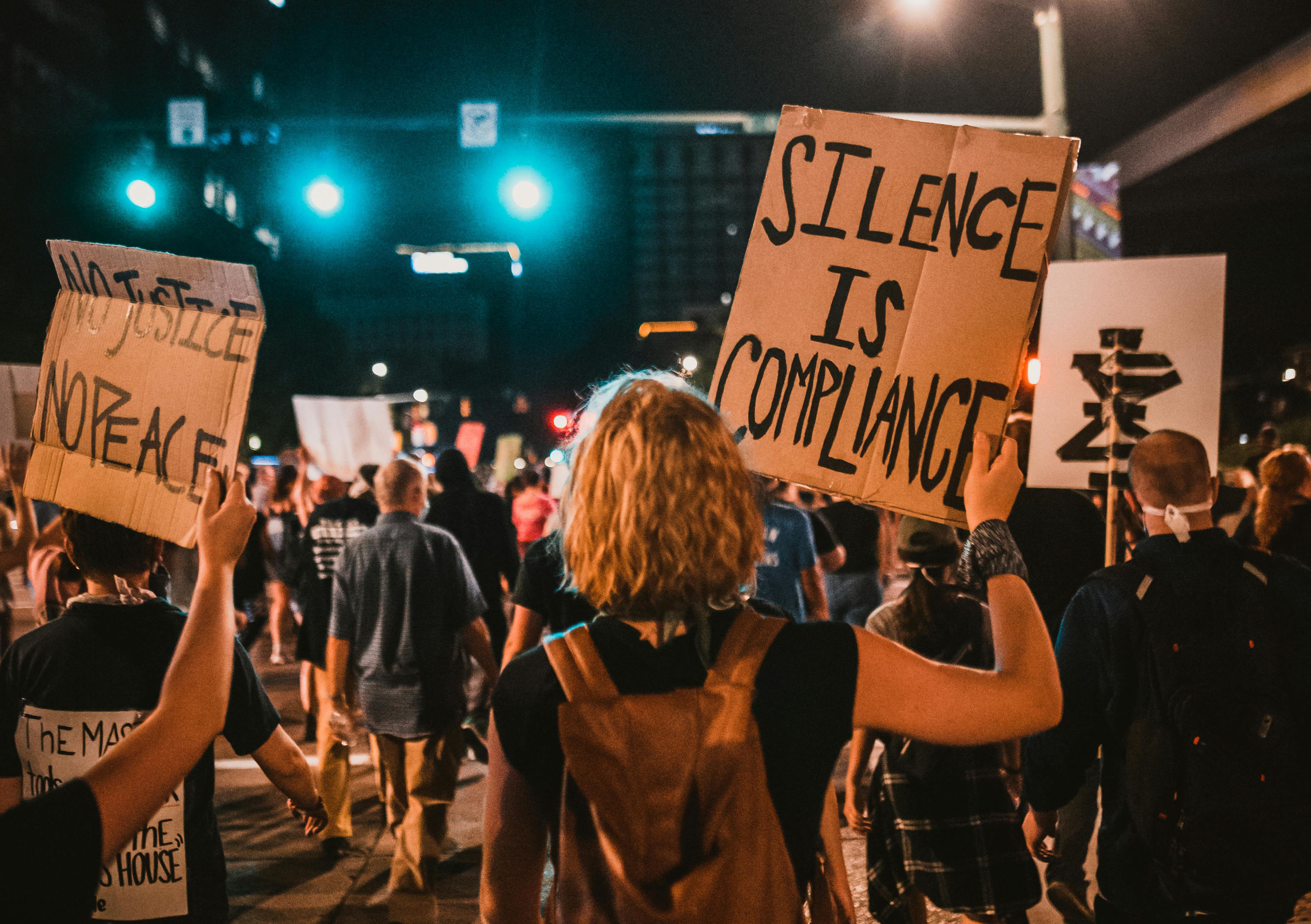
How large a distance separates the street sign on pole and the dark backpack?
10.9 metres

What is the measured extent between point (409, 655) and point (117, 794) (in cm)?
362

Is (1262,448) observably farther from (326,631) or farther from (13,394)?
(13,394)

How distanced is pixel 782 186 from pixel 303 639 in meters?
4.54

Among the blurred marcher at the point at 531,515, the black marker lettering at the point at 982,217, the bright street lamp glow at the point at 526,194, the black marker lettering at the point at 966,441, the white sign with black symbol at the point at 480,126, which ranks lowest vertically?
the blurred marcher at the point at 531,515

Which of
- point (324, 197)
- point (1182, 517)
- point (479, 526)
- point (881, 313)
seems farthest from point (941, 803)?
point (324, 197)

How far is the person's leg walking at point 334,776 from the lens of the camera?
5336 mm

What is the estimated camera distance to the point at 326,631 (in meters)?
5.94

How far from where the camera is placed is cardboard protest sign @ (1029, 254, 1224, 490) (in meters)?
4.22

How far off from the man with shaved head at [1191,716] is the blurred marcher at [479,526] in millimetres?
4451

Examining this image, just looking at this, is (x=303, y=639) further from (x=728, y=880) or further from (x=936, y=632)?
(x=728, y=880)

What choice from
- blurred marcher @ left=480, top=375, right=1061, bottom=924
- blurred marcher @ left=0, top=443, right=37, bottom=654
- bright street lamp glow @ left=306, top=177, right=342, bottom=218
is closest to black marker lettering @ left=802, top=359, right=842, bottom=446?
blurred marcher @ left=480, top=375, right=1061, bottom=924

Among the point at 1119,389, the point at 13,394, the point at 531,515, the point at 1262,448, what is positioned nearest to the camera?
the point at 1119,389

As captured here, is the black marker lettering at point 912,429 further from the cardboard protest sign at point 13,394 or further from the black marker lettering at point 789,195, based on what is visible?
the cardboard protest sign at point 13,394

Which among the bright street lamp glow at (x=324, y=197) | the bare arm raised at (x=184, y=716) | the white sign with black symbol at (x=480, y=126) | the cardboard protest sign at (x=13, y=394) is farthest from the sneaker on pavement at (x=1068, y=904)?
the bright street lamp glow at (x=324, y=197)
